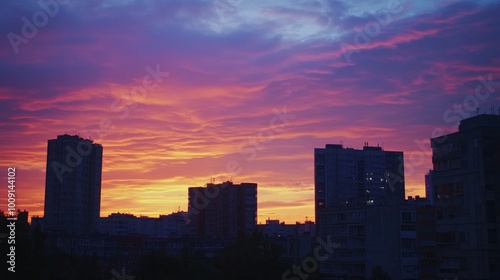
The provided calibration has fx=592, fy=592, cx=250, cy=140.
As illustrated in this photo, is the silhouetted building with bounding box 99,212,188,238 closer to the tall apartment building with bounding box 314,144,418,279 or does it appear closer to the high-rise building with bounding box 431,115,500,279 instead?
the tall apartment building with bounding box 314,144,418,279

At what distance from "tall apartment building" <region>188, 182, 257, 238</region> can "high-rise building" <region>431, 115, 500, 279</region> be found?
101 m

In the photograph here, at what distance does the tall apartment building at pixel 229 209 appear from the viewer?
475 ft

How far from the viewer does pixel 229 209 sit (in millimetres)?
147125

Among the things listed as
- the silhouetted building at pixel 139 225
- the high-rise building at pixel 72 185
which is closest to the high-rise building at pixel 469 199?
the high-rise building at pixel 72 185

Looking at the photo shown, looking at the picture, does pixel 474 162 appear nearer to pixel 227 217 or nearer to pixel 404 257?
pixel 404 257

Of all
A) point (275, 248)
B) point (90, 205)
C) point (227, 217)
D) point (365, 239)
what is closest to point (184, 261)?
point (275, 248)

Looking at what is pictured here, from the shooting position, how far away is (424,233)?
66625mm

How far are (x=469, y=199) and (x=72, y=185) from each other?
97.9 metres

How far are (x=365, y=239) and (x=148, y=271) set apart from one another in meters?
34.6

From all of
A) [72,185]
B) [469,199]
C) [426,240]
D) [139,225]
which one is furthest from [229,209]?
[469,199]

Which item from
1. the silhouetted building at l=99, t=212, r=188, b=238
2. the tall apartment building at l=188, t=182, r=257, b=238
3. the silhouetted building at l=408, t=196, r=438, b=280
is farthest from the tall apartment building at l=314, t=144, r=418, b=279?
the silhouetted building at l=99, t=212, r=188, b=238

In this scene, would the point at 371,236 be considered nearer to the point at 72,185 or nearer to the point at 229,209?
the point at 72,185

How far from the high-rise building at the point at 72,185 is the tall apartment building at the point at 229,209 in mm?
31704

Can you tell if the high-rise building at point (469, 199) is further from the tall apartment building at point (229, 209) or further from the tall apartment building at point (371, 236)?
the tall apartment building at point (229, 209)
